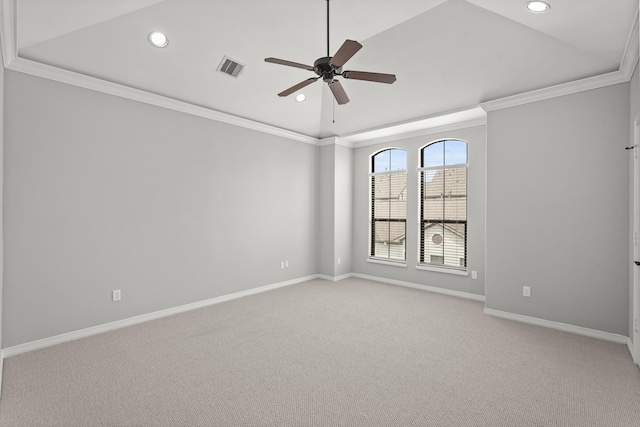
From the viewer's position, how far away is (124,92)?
12.5 ft

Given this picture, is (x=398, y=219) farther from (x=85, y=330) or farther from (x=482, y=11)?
(x=85, y=330)

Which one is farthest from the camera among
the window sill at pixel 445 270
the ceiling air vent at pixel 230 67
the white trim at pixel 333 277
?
the white trim at pixel 333 277

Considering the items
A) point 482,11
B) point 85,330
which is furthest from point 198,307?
point 482,11

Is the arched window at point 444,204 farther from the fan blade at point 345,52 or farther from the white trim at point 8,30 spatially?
the white trim at point 8,30

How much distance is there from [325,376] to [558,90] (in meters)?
3.92

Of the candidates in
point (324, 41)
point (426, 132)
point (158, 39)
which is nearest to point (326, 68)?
point (324, 41)

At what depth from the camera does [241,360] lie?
118 inches

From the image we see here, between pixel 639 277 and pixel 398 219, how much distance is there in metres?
3.48

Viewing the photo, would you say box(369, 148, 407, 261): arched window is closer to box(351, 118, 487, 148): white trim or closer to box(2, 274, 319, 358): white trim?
box(351, 118, 487, 148): white trim

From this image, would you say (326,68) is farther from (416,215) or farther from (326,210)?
(326,210)

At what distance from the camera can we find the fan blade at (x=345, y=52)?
92.9 inches

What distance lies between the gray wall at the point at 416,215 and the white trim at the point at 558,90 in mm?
841

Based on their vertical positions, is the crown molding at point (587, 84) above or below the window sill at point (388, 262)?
above

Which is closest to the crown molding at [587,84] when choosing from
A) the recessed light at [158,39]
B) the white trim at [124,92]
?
the white trim at [124,92]
